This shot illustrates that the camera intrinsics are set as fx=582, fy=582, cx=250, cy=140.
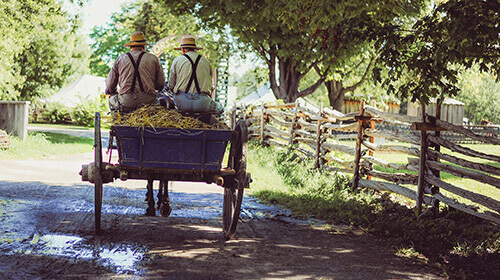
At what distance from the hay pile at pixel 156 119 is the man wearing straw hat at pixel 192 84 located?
42 cm

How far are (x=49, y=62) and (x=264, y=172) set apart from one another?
20679 mm

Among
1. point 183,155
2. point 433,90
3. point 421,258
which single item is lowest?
point 421,258

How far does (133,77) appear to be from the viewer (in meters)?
7.65

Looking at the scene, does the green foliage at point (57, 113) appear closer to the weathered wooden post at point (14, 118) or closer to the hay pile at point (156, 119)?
the weathered wooden post at point (14, 118)

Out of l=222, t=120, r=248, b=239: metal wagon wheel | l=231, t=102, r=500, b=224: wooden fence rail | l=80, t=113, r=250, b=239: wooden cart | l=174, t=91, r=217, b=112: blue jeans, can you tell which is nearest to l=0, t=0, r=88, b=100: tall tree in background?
l=231, t=102, r=500, b=224: wooden fence rail

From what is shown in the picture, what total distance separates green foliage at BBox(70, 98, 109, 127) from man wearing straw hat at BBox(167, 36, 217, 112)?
33277 millimetres

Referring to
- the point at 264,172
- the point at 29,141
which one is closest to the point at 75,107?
the point at 29,141

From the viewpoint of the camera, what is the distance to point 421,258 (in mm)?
6781

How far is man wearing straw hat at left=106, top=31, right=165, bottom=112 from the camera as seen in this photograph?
7.62 m

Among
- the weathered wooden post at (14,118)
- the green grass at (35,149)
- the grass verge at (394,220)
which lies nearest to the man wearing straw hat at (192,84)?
the grass verge at (394,220)

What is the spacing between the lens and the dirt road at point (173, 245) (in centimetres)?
570

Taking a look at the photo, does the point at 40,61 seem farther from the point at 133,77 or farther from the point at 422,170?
the point at 422,170

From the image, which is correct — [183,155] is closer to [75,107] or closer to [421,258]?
[421,258]

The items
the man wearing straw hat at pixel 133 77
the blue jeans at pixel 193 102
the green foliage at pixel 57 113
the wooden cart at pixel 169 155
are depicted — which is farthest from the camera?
the green foliage at pixel 57 113
